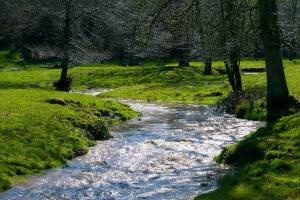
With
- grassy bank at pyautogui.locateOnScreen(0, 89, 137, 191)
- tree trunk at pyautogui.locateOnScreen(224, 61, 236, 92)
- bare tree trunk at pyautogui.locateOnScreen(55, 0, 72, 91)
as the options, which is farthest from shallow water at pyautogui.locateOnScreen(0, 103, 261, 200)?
bare tree trunk at pyautogui.locateOnScreen(55, 0, 72, 91)

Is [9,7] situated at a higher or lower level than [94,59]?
higher

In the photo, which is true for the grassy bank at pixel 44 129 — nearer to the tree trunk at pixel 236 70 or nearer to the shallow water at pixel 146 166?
the shallow water at pixel 146 166

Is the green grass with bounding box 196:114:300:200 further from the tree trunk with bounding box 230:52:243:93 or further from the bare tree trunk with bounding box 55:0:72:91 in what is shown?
the bare tree trunk with bounding box 55:0:72:91

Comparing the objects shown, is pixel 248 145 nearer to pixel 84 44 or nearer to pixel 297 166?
pixel 297 166

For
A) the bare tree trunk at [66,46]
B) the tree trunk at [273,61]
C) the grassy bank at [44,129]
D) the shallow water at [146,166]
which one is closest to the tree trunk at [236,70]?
the shallow water at [146,166]

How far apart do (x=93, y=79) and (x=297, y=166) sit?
54.3 m

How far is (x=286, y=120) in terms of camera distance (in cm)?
2312

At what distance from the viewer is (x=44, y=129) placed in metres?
25.7

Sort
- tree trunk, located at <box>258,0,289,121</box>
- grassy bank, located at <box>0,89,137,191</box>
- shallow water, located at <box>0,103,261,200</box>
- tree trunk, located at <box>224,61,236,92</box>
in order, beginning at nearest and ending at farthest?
1. shallow water, located at <box>0,103,261,200</box>
2. grassy bank, located at <box>0,89,137,191</box>
3. tree trunk, located at <box>258,0,289,121</box>
4. tree trunk, located at <box>224,61,236,92</box>

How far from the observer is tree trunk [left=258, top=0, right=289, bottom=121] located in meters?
24.6

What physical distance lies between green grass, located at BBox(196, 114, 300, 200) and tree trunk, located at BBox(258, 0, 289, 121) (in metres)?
2.51

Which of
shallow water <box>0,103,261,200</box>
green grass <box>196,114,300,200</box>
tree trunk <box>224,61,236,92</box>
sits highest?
tree trunk <box>224,61,236,92</box>

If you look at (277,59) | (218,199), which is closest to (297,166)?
(218,199)

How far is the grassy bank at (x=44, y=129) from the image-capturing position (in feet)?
69.6
